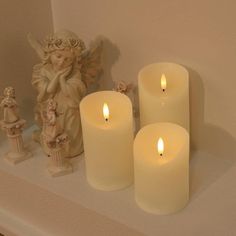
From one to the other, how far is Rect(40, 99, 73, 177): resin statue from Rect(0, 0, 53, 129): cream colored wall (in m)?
0.13

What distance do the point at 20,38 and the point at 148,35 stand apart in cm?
27

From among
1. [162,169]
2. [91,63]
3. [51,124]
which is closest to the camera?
[162,169]

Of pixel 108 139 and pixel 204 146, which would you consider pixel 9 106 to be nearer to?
pixel 108 139

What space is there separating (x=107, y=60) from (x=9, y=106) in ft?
0.76

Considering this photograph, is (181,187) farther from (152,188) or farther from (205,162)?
(205,162)

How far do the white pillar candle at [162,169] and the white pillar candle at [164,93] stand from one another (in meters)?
0.06

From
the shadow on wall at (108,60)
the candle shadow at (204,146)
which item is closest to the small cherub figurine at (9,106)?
the shadow on wall at (108,60)

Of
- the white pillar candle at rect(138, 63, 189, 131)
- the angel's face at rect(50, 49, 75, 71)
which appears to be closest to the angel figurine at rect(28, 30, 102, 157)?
the angel's face at rect(50, 49, 75, 71)

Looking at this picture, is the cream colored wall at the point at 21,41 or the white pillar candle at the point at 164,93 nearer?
the white pillar candle at the point at 164,93

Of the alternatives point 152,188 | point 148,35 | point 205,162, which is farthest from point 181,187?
point 148,35

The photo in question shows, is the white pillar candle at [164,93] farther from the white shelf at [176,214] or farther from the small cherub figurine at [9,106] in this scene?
the small cherub figurine at [9,106]

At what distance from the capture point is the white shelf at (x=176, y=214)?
0.81 metres

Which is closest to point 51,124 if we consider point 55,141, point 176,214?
point 55,141

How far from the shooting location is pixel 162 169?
80 cm
